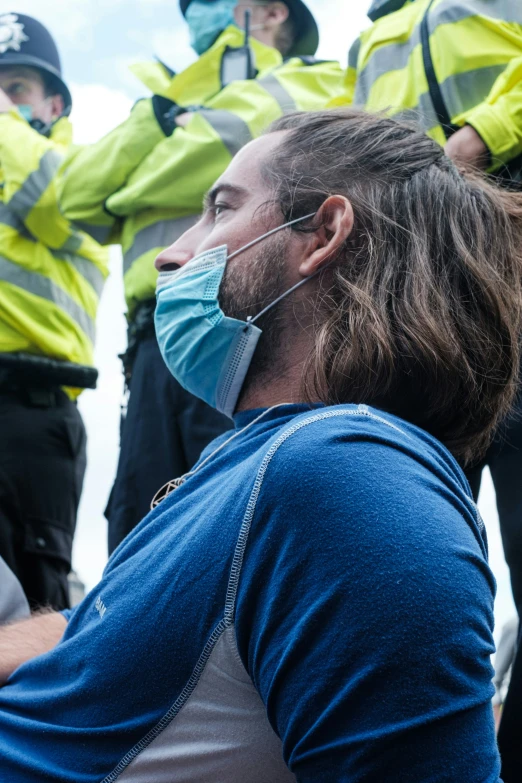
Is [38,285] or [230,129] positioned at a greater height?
[230,129]

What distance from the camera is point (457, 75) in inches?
102

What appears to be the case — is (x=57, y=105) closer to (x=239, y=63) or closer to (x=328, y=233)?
(x=239, y=63)

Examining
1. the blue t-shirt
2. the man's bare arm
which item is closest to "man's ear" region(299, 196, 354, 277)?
the blue t-shirt

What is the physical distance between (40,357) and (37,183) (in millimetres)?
687

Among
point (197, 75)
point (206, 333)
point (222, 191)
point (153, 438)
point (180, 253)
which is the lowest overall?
point (153, 438)

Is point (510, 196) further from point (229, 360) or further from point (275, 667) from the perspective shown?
point (275, 667)

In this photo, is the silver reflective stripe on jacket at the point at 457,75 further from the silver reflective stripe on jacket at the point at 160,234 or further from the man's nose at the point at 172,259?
the man's nose at the point at 172,259

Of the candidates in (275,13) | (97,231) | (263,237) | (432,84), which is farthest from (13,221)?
(263,237)

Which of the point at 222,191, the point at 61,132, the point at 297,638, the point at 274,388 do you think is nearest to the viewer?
the point at 297,638

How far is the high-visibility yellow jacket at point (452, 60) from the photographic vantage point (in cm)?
255

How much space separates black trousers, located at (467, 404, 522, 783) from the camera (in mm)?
1860

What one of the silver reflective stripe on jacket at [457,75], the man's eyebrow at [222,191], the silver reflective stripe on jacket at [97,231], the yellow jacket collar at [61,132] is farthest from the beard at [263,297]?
the yellow jacket collar at [61,132]

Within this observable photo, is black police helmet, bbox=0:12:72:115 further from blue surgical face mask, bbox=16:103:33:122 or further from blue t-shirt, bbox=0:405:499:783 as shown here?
blue t-shirt, bbox=0:405:499:783

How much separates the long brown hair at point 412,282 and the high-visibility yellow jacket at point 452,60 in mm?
603
